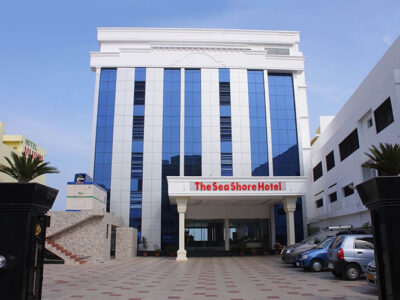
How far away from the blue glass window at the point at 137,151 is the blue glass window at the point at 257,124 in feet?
35.0

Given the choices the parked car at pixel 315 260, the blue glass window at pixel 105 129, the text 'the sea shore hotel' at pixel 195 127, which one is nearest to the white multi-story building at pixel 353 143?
the text 'the sea shore hotel' at pixel 195 127

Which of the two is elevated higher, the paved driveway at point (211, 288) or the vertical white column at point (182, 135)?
the vertical white column at point (182, 135)

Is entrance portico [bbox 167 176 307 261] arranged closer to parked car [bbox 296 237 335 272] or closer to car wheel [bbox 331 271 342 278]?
parked car [bbox 296 237 335 272]

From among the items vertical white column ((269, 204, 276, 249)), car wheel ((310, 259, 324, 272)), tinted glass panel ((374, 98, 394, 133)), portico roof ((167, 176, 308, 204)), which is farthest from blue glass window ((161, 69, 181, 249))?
car wheel ((310, 259, 324, 272))

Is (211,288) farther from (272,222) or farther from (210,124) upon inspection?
(210,124)

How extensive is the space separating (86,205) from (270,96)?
836 inches

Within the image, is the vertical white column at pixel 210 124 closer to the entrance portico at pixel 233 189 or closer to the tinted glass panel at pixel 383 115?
the entrance portico at pixel 233 189

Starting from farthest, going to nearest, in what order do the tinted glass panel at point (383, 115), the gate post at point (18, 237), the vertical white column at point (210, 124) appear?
the vertical white column at point (210, 124) < the tinted glass panel at point (383, 115) < the gate post at point (18, 237)

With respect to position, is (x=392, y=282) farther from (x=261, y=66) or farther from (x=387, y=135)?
(x=261, y=66)

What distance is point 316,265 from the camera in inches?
647

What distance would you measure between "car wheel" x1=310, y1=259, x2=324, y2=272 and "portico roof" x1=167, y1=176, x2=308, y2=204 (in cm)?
1084

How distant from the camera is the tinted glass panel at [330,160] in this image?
31.7 meters

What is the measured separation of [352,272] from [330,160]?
20.7m

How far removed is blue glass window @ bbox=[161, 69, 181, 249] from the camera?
34.2 metres
